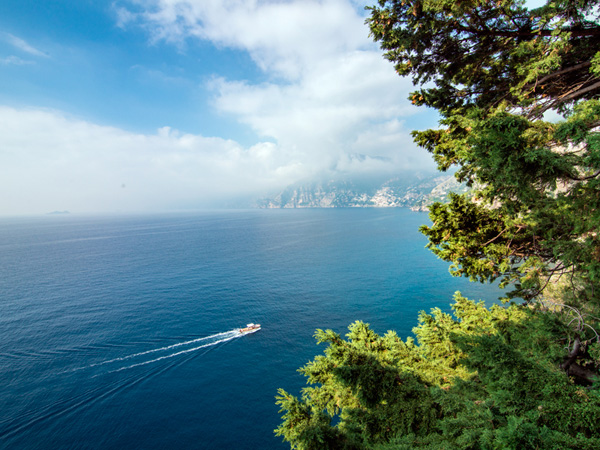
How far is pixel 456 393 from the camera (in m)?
7.35

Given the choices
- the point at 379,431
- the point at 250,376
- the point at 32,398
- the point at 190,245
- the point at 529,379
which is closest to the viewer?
the point at 529,379

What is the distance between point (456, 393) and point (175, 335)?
160 ft

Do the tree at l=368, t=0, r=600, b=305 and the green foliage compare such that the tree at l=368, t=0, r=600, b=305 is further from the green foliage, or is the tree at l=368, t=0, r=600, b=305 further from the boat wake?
the boat wake

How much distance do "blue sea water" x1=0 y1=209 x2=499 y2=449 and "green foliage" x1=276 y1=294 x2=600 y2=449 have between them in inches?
993

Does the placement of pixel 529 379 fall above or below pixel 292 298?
above

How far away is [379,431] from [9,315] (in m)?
74.5

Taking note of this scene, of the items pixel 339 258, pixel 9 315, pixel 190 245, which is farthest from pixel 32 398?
pixel 190 245

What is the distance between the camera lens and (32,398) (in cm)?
3291

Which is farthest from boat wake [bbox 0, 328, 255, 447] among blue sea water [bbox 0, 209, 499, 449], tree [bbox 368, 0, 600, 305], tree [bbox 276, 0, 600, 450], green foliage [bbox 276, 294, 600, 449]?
tree [bbox 368, 0, 600, 305]

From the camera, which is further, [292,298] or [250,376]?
[292,298]

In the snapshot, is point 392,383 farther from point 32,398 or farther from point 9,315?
point 9,315

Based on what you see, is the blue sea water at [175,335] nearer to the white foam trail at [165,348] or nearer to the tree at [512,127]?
the white foam trail at [165,348]

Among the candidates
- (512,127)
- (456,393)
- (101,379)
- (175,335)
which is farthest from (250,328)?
(512,127)

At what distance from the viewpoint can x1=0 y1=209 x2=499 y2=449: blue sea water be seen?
30469 millimetres
